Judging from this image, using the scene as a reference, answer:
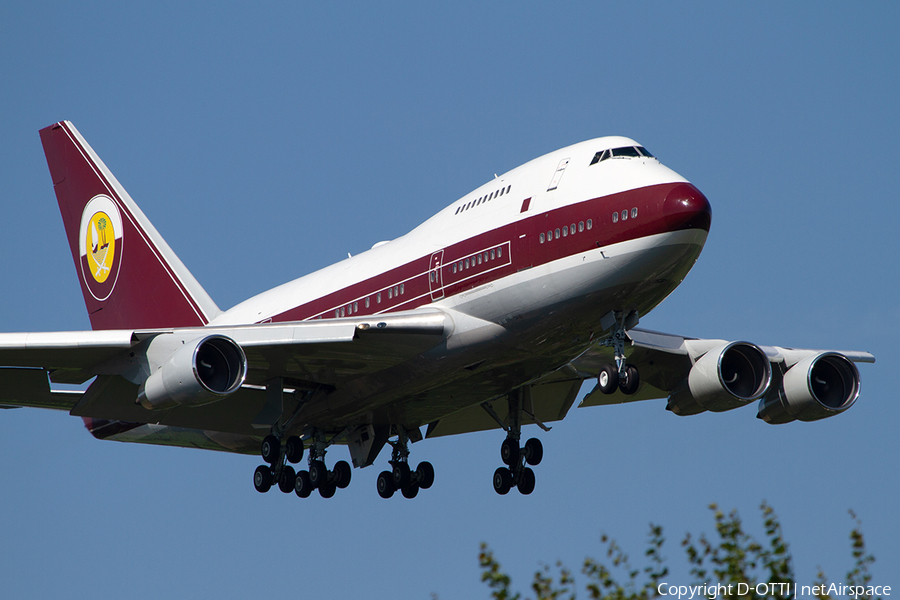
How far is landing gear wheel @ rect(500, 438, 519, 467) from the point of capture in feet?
115

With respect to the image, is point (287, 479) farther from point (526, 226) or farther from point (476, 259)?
point (526, 226)

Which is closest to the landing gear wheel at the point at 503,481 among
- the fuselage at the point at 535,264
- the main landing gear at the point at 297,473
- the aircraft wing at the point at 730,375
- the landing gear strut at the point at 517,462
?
the landing gear strut at the point at 517,462

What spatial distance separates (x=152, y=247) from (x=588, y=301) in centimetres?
1982

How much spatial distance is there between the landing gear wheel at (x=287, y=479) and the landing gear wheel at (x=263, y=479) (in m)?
0.40

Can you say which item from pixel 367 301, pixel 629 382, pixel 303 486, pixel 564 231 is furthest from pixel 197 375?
pixel 629 382

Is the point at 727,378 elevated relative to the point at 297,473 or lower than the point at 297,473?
elevated

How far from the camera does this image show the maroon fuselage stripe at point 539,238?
26.1 m

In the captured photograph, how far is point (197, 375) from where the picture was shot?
27000 mm

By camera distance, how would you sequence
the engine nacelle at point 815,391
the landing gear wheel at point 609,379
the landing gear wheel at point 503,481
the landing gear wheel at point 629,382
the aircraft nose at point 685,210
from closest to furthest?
the aircraft nose at point 685,210
the landing gear wheel at point 629,382
the landing gear wheel at point 609,379
the engine nacelle at point 815,391
the landing gear wheel at point 503,481

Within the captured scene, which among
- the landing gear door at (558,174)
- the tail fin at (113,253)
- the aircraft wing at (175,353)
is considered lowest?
the aircraft wing at (175,353)

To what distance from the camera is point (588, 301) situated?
27016 millimetres

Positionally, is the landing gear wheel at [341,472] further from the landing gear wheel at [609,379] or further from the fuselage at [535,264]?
the landing gear wheel at [609,379]

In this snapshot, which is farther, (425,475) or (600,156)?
(425,475)

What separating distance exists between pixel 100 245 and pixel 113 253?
991 mm
